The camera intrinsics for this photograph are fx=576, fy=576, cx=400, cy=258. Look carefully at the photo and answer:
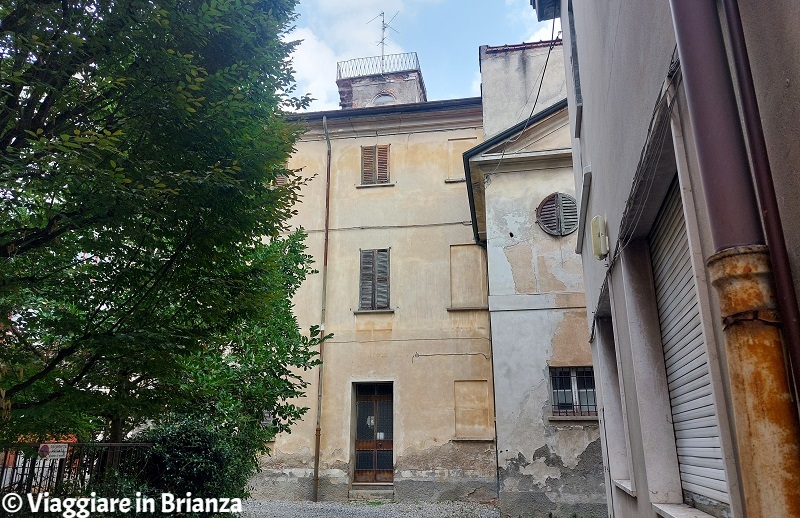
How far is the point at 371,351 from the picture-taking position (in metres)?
14.6

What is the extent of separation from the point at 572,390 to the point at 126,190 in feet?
30.4

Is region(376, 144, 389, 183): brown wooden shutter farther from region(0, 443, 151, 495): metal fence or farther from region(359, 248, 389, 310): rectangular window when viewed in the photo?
region(0, 443, 151, 495): metal fence

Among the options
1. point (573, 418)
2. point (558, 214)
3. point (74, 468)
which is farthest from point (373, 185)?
point (74, 468)

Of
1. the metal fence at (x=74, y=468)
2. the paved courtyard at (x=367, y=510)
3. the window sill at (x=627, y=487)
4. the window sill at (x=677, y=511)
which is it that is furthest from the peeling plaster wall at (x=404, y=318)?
the window sill at (x=677, y=511)

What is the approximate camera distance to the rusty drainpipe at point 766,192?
4.67 feet

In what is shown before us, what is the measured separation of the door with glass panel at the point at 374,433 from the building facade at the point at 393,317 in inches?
1.0

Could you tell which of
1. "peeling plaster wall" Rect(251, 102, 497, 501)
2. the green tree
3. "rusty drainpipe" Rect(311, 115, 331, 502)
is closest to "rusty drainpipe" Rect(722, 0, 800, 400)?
the green tree

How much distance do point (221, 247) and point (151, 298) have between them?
0.82 m

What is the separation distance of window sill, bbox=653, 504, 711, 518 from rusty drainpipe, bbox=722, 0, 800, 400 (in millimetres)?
1653

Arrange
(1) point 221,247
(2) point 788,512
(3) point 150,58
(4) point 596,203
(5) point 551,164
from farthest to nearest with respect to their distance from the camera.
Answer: (5) point 551,164 < (1) point 221,247 < (4) point 596,203 < (3) point 150,58 < (2) point 788,512

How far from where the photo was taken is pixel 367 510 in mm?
12023

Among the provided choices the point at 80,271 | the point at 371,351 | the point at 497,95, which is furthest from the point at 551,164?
the point at 80,271

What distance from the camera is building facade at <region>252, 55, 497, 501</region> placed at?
44.9 ft

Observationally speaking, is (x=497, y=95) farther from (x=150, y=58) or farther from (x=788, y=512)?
(x=788, y=512)
